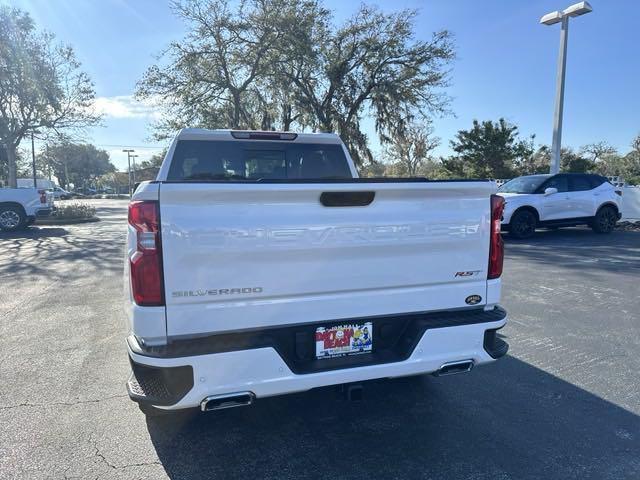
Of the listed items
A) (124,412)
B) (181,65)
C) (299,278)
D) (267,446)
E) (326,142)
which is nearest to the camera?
(299,278)

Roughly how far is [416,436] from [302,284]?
4.59ft

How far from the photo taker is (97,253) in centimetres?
1071

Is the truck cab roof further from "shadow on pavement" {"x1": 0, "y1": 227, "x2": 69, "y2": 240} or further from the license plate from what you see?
"shadow on pavement" {"x1": 0, "y1": 227, "x2": 69, "y2": 240}

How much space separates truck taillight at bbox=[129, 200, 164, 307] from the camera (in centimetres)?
233

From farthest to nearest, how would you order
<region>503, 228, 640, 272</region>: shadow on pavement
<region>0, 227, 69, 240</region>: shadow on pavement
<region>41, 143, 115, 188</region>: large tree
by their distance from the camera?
1. <region>41, 143, 115, 188</region>: large tree
2. <region>0, 227, 69, 240</region>: shadow on pavement
3. <region>503, 228, 640, 272</region>: shadow on pavement

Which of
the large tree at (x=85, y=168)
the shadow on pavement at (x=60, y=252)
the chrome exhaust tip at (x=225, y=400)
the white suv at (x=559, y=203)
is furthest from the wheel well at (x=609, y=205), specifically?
the large tree at (x=85, y=168)

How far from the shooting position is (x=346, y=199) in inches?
105

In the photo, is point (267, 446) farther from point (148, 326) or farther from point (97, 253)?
point (97, 253)

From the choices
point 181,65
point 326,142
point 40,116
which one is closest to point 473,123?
point 181,65

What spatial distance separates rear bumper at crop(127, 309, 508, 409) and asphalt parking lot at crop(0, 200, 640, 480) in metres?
0.53

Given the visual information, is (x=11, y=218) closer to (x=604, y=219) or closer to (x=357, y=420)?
(x=357, y=420)

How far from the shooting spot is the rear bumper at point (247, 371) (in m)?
2.41

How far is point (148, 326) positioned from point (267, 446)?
1.19 meters

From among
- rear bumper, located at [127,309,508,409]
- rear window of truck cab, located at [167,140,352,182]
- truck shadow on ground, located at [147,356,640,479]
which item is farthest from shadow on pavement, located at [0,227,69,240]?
rear bumper, located at [127,309,508,409]
